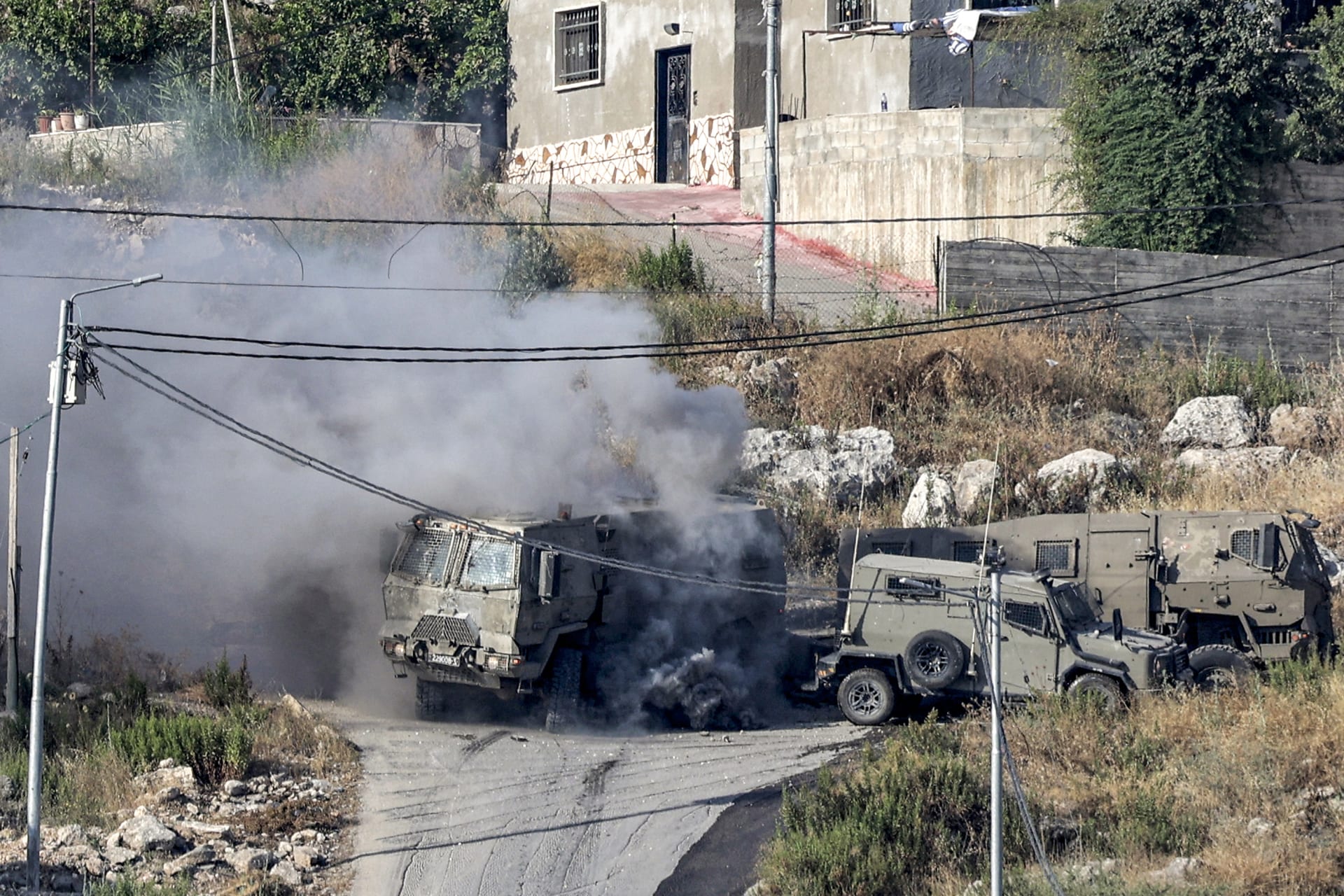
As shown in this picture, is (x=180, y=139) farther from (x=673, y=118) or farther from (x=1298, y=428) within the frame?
(x=1298, y=428)

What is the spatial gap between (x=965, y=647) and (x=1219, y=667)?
9.32 ft

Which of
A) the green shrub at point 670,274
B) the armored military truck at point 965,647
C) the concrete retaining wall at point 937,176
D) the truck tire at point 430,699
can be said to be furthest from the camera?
the concrete retaining wall at point 937,176

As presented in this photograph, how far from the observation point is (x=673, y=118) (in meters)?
35.2

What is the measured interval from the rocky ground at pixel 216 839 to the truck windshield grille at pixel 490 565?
89.2 inches

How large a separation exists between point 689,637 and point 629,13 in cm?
2091

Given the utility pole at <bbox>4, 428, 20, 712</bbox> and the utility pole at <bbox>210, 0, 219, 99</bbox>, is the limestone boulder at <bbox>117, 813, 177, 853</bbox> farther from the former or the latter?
the utility pole at <bbox>210, 0, 219, 99</bbox>

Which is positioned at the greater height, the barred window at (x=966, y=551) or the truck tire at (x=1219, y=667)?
the barred window at (x=966, y=551)

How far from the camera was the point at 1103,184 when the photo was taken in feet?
93.9

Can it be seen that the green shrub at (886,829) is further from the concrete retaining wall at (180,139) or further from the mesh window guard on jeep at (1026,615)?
the concrete retaining wall at (180,139)

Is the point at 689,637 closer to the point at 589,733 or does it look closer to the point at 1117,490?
the point at 589,733

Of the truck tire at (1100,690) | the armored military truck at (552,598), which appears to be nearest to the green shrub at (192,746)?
the armored military truck at (552,598)

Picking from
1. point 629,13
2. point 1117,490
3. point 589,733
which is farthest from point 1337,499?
point 629,13

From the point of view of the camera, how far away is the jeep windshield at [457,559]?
54.2 feet

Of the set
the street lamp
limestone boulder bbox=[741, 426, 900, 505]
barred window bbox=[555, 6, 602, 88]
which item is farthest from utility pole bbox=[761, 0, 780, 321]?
the street lamp
